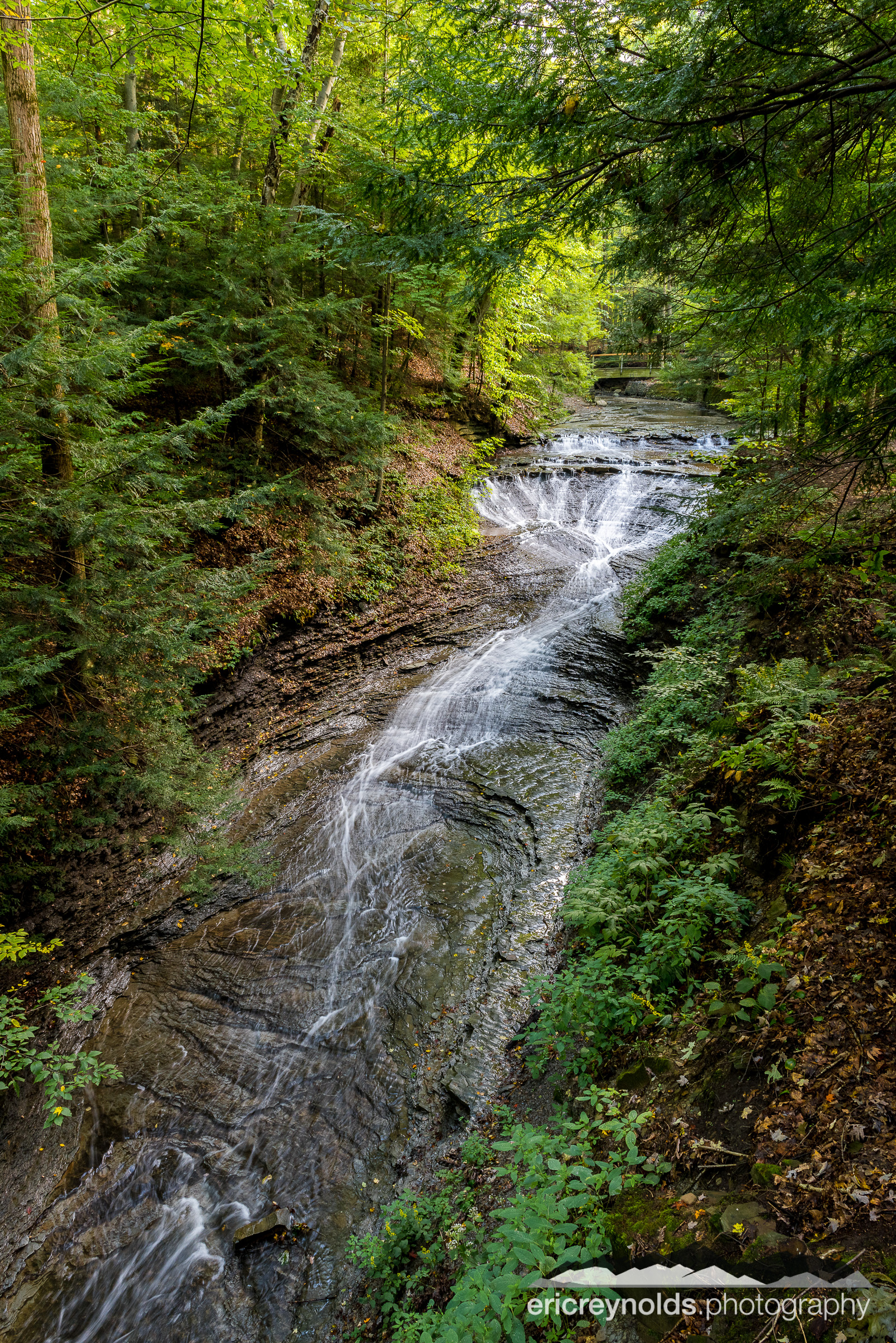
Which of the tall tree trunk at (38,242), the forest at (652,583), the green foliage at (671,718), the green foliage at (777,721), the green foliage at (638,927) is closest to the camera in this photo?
the forest at (652,583)

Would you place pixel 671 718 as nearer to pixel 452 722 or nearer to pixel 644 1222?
pixel 452 722

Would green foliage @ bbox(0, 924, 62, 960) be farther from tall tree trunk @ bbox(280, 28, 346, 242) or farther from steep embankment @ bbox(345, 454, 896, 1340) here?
tall tree trunk @ bbox(280, 28, 346, 242)

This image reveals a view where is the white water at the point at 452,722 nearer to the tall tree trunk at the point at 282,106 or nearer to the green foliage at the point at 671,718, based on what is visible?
the green foliage at the point at 671,718

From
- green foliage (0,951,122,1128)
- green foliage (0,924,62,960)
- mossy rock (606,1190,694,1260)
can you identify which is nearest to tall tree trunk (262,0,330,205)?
green foliage (0,924,62,960)

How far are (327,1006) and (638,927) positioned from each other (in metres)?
3.01

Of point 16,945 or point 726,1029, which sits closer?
point 726,1029

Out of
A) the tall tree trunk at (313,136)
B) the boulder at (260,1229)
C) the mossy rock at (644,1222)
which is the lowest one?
the boulder at (260,1229)

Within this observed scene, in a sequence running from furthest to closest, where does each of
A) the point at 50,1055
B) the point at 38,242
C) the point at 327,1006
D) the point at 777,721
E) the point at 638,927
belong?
the point at 327,1006, the point at 38,242, the point at 777,721, the point at 50,1055, the point at 638,927

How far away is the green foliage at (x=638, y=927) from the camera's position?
11.7ft

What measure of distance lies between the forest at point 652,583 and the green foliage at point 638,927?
0.11 ft

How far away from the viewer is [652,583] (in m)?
10.1

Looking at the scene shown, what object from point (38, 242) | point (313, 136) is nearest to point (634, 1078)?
point (38, 242)

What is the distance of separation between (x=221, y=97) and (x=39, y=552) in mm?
12933

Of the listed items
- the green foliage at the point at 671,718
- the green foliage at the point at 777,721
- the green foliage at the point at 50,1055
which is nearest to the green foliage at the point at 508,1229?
the green foliage at the point at 777,721
